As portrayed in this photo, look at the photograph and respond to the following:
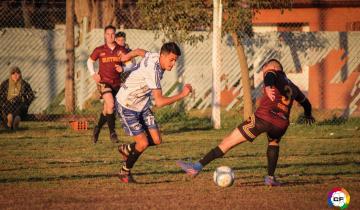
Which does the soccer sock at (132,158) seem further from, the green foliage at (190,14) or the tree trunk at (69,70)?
the tree trunk at (69,70)

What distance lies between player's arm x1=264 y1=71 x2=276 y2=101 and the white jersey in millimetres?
1299

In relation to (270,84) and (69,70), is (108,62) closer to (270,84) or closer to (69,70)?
(69,70)

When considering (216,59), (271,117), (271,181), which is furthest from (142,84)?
(216,59)

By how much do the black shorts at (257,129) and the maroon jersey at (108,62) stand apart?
5.72 meters

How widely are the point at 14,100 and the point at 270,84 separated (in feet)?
30.7

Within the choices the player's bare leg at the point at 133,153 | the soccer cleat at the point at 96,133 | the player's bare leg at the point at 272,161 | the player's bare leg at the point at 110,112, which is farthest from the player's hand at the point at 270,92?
the soccer cleat at the point at 96,133

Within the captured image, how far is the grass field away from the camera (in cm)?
893

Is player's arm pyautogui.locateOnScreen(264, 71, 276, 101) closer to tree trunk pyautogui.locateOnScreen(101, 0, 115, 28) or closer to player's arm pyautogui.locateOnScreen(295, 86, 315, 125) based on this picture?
player's arm pyautogui.locateOnScreen(295, 86, 315, 125)

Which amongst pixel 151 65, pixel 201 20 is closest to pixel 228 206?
pixel 151 65

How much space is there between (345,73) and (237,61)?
3128 millimetres

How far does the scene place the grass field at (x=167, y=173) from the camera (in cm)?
893

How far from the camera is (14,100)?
58.9 ft

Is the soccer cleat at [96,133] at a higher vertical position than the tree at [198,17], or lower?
lower

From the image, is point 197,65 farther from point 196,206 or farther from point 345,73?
point 196,206
